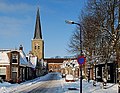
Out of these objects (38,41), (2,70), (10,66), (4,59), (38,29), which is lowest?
(2,70)

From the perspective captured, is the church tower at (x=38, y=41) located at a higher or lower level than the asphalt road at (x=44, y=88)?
higher

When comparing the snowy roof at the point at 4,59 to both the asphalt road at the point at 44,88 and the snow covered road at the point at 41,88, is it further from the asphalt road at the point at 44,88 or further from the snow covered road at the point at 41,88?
the asphalt road at the point at 44,88

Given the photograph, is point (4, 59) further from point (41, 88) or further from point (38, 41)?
point (38, 41)

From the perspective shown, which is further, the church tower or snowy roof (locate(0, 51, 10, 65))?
the church tower

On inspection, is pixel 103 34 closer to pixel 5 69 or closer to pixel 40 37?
pixel 5 69

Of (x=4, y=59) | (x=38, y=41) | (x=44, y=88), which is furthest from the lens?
(x=38, y=41)

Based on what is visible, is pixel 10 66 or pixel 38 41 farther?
pixel 38 41

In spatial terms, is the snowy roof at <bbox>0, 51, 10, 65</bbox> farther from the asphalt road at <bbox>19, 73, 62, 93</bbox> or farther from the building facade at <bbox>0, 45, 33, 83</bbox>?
the asphalt road at <bbox>19, 73, 62, 93</bbox>

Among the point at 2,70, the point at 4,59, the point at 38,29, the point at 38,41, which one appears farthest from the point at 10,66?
the point at 38,41

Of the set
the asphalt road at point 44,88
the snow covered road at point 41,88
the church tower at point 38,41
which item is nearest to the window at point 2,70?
the snow covered road at point 41,88

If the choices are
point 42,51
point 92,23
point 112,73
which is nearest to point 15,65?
point 112,73

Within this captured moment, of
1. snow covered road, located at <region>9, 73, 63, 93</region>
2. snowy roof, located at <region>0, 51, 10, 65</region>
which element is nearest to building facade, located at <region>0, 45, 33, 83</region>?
snowy roof, located at <region>0, 51, 10, 65</region>

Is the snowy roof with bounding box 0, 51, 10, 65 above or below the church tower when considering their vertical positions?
below

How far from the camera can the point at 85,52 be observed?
50.0 meters
